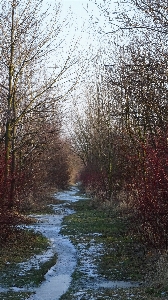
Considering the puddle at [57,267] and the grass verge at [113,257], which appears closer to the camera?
the grass verge at [113,257]

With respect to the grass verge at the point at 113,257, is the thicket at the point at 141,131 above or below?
above

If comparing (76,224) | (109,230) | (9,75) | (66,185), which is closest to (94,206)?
(76,224)

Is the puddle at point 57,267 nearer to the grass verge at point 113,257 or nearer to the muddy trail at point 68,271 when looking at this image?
the muddy trail at point 68,271

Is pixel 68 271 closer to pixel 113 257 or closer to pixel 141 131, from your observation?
pixel 113 257

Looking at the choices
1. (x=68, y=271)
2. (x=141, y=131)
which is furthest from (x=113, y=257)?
(x=141, y=131)

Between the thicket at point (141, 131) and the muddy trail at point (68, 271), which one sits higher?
the thicket at point (141, 131)

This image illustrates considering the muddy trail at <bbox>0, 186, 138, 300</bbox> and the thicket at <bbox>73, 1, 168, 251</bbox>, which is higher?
the thicket at <bbox>73, 1, 168, 251</bbox>

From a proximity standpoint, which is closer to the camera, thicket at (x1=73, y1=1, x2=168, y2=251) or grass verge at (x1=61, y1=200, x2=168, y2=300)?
grass verge at (x1=61, y1=200, x2=168, y2=300)

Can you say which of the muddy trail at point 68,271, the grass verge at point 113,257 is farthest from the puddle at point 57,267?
the grass verge at point 113,257

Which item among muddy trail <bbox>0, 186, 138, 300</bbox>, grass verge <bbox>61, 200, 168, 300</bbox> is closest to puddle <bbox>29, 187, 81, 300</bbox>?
muddy trail <bbox>0, 186, 138, 300</bbox>

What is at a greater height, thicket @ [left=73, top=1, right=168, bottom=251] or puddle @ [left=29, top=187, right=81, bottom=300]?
thicket @ [left=73, top=1, right=168, bottom=251]

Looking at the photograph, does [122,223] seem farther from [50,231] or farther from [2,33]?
[2,33]

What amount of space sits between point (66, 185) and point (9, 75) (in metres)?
31.2

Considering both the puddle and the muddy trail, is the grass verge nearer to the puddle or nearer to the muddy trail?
the muddy trail
